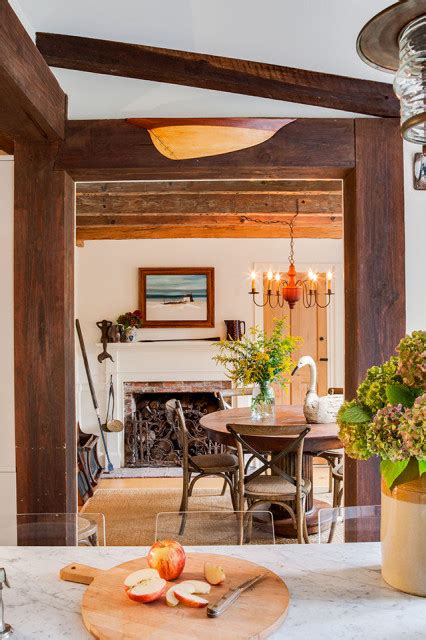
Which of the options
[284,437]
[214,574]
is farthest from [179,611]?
[284,437]

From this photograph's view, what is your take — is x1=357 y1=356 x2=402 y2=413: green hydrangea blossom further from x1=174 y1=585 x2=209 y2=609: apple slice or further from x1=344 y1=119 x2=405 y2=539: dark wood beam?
x1=344 y1=119 x2=405 y2=539: dark wood beam

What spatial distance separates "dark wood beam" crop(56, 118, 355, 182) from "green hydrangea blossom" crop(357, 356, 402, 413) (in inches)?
54.5

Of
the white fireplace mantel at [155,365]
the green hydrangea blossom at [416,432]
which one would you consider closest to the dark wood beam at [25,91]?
the green hydrangea blossom at [416,432]

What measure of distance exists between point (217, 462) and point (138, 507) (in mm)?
978

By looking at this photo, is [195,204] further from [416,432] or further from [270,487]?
[416,432]

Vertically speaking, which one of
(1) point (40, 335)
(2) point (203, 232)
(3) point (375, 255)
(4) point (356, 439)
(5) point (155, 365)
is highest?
(2) point (203, 232)

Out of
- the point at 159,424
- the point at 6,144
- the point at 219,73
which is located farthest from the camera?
the point at 159,424

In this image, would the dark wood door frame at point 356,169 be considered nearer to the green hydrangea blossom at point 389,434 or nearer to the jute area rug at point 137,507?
the green hydrangea blossom at point 389,434

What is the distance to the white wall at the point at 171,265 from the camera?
20.8 ft

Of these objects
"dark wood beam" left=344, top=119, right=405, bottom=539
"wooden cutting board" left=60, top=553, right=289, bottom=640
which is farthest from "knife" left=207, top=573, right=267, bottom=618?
"dark wood beam" left=344, top=119, right=405, bottom=539

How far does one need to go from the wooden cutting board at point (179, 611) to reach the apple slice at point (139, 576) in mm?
25

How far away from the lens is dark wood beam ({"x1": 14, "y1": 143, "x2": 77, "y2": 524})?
254cm

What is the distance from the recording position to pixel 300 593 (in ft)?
4.39

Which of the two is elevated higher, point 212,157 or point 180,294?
point 212,157
